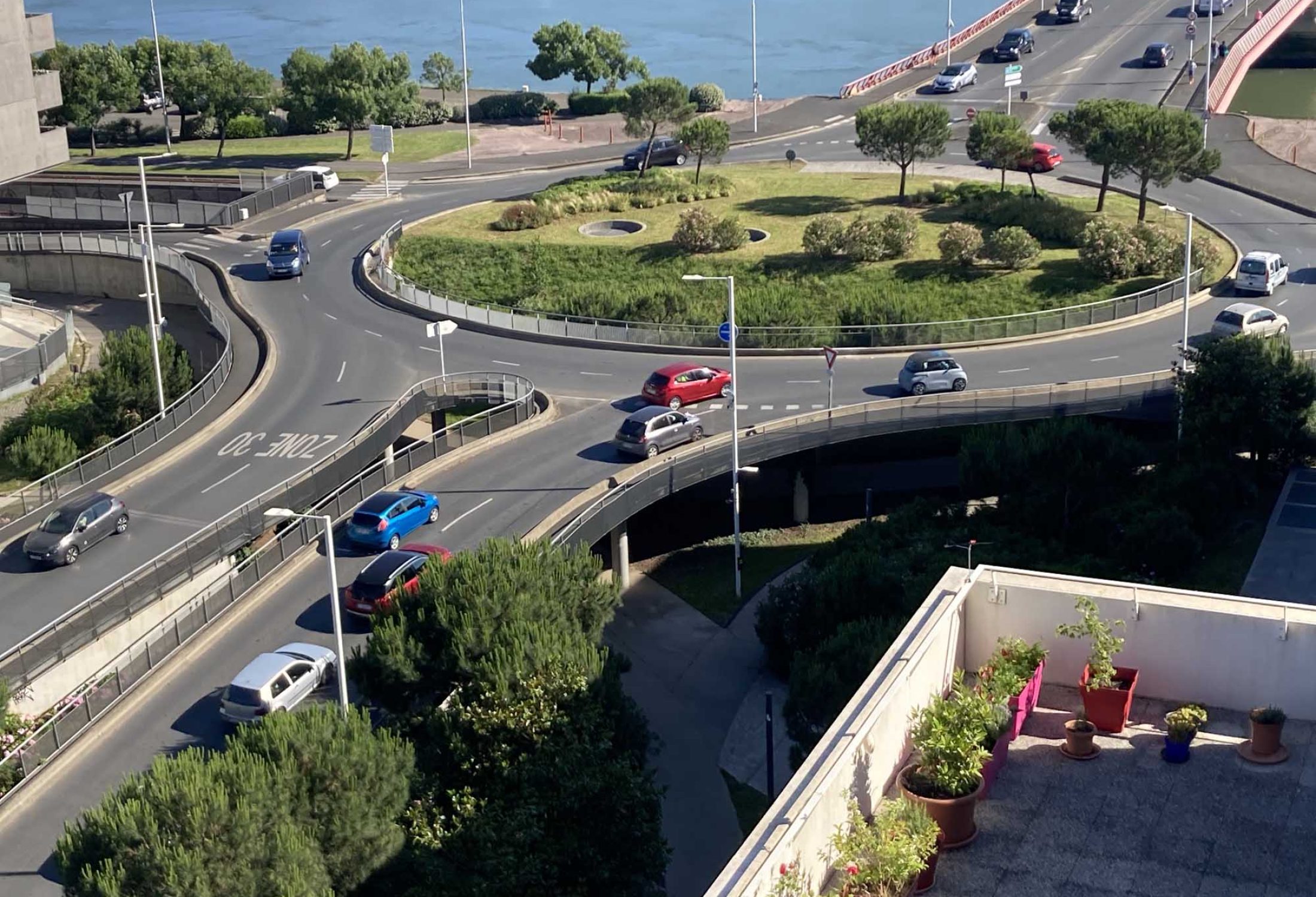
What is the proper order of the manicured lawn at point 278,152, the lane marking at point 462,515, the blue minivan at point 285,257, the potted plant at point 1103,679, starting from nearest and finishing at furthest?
the potted plant at point 1103,679, the lane marking at point 462,515, the blue minivan at point 285,257, the manicured lawn at point 278,152

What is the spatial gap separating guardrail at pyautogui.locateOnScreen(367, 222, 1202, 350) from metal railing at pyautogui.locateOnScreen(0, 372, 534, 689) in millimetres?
6546

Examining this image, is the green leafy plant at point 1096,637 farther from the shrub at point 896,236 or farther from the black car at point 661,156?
the black car at point 661,156

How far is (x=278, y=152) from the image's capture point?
89.6 m

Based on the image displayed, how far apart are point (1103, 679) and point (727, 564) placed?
29339 millimetres

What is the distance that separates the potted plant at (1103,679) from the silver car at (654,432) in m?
27.0

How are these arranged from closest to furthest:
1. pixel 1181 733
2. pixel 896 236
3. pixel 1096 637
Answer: pixel 1181 733
pixel 1096 637
pixel 896 236

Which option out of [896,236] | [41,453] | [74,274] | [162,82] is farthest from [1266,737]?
[162,82]

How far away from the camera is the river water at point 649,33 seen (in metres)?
152

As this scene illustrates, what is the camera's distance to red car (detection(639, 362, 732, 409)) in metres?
47.4

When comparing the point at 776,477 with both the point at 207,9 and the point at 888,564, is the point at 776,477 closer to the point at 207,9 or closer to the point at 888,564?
the point at 888,564

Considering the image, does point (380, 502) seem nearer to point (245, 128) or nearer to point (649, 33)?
point (245, 128)

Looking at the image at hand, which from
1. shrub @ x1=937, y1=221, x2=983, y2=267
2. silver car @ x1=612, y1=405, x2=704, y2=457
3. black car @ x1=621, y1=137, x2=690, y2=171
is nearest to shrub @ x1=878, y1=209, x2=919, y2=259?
shrub @ x1=937, y1=221, x2=983, y2=267

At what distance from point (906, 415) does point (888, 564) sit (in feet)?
26.0

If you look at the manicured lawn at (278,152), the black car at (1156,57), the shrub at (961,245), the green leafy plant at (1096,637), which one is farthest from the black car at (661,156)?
the green leafy plant at (1096,637)
